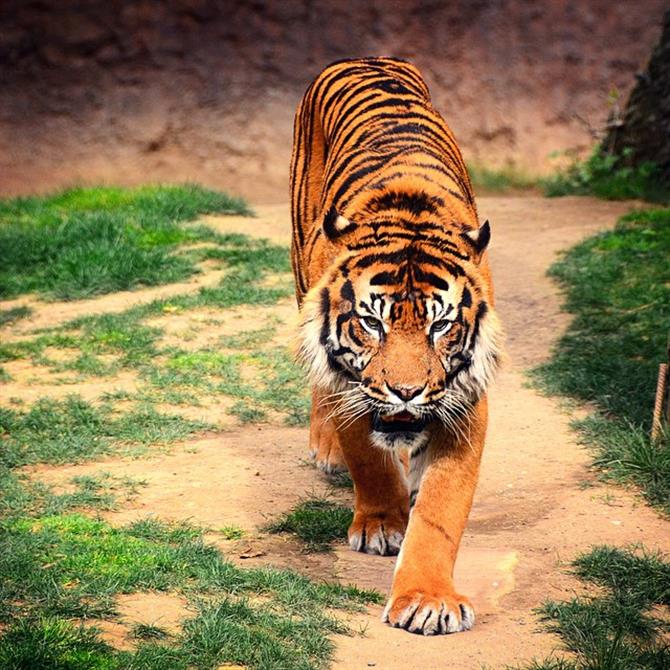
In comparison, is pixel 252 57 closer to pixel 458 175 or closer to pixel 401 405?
pixel 458 175

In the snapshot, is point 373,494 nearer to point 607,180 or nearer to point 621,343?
point 621,343

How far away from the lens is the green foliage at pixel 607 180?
9.63m

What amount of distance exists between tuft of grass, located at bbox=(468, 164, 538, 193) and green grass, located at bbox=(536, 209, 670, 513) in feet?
9.03

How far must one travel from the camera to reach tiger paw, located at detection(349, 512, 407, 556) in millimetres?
Result: 4051

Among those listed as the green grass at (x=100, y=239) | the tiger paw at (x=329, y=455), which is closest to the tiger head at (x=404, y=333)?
the tiger paw at (x=329, y=455)

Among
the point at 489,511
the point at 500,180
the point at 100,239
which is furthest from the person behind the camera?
the point at 500,180

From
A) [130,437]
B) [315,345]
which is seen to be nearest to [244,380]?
[130,437]

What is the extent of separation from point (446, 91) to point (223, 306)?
535 centimetres

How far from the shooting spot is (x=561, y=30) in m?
11.7

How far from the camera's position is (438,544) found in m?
3.54

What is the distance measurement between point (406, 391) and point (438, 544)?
48cm

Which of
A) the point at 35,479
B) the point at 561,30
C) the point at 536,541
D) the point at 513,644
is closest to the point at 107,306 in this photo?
the point at 35,479

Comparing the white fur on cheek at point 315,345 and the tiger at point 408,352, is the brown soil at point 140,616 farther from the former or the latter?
the white fur on cheek at point 315,345

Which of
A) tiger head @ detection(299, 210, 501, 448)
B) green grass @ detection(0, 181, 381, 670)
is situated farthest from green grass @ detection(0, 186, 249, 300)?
tiger head @ detection(299, 210, 501, 448)
